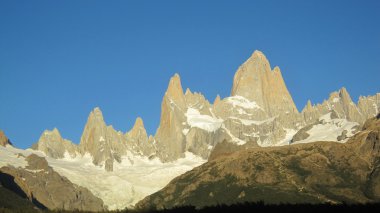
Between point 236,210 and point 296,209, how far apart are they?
1299 cm

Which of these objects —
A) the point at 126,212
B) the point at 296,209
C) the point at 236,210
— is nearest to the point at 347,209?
the point at 296,209

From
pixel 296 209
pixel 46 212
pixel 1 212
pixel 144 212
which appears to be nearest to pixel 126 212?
pixel 144 212

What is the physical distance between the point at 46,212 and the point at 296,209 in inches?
2244

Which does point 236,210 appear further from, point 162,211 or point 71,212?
point 71,212

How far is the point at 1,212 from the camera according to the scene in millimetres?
158125

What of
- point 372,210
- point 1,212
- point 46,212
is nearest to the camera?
point 372,210

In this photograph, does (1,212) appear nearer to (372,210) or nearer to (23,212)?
(23,212)

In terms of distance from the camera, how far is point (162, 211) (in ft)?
563

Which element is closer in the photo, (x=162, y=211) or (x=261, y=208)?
(x=261, y=208)

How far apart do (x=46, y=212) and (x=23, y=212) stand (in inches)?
406

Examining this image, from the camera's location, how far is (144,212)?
171 metres

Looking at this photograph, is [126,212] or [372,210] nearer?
[372,210]

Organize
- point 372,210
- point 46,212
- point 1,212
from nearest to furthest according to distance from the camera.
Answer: point 372,210
point 1,212
point 46,212

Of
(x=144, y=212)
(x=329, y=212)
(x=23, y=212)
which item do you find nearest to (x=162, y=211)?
(x=144, y=212)
